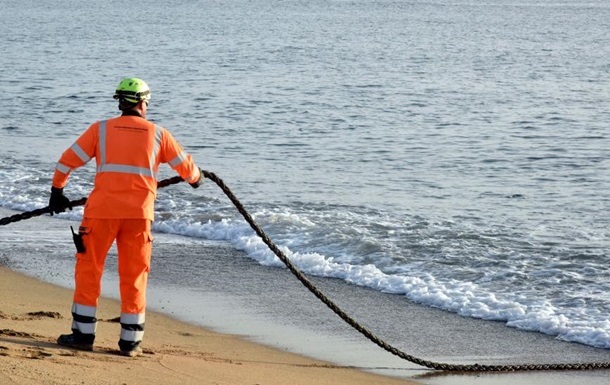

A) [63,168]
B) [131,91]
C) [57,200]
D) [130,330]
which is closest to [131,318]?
[130,330]

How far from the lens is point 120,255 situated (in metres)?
6.65

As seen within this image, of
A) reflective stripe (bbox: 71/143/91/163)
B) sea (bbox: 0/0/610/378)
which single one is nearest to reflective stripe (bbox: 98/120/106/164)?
reflective stripe (bbox: 71/143/91/163)

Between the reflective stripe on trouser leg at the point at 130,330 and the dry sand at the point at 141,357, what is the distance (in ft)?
0.33

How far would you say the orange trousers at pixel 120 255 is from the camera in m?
6.56

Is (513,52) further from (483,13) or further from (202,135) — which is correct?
(483,13)

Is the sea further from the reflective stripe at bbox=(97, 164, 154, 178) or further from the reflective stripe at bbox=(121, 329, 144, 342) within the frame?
the reflective stripe at bbox=(97, 164, 154, 178)

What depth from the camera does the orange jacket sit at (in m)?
6.55

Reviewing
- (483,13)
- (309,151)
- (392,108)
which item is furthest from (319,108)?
(483,13)

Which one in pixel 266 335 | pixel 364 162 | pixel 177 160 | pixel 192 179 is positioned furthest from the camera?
pixel 364 162

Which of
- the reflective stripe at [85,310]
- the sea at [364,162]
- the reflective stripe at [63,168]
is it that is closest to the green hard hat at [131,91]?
the reflective stripe at [63,168]

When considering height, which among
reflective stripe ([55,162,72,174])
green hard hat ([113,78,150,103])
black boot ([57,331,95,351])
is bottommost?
black boot ([57,331,95,351])

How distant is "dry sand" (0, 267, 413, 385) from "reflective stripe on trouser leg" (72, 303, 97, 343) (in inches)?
4.8

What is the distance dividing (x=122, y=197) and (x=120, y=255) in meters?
0.37

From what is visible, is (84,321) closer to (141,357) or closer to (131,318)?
(131,318)
